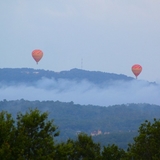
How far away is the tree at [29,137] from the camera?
90.3 ft

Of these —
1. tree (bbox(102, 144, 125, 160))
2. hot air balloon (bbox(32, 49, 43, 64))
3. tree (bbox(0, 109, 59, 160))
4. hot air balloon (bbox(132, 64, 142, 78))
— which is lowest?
Answer: tree (bbox(102, 144, 125, 160))

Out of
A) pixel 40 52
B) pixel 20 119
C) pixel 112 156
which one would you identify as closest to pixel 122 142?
pixel 40 52

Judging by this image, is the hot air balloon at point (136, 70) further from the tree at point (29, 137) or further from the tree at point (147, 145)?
the tree at point (29, 137)

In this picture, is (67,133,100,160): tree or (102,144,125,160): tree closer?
(67,133,100,160): tree

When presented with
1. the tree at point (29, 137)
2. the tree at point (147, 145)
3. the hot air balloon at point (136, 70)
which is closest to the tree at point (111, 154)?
the tree at point (147, 145)

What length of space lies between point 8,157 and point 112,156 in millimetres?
15407

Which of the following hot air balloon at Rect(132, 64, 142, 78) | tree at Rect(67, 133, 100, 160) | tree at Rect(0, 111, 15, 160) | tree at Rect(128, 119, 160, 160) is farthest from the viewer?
hot air balloon at Rect(132, 64, 142, 78)

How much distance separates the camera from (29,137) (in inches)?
1134

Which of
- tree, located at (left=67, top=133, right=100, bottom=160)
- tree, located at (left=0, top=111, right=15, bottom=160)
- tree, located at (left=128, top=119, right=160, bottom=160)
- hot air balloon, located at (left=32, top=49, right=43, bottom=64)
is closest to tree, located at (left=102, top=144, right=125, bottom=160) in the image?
tree, located at (left=67, top=133, right=100, bottom=160)

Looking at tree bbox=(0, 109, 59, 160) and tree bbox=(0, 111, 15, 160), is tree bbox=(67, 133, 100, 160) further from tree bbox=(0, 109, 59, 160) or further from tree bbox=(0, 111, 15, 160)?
tree bbox=(0, 111, 15, 160)

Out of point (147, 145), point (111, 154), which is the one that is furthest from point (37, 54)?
point (147, 145)

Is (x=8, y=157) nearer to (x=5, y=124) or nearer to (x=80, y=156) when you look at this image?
(x=5, y=124)

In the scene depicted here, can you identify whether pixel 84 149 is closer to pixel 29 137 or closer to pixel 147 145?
pixel 147 145

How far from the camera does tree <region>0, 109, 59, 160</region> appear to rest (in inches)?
1083
